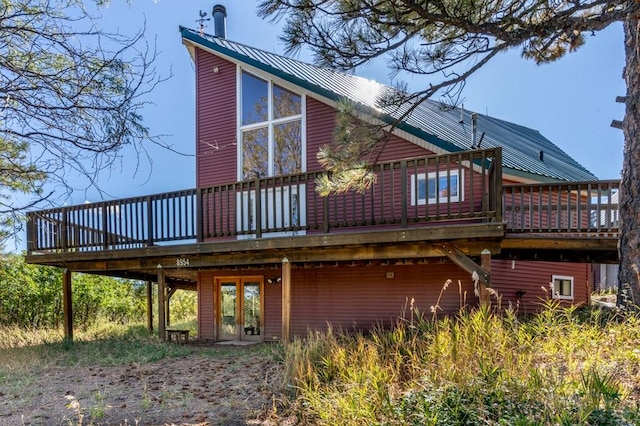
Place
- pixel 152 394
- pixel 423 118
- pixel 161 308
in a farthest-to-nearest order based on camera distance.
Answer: pixel 423 118, pixel 161 308, pixel 152 394

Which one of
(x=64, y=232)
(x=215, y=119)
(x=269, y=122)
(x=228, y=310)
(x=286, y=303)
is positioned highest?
(x=215, y=119)

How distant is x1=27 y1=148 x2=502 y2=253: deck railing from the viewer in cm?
738

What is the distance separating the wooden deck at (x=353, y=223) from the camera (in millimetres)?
6918

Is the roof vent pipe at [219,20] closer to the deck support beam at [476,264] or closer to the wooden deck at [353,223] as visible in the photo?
the wooden deck at [353,223]

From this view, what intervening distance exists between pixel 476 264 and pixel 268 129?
5430 millimetres

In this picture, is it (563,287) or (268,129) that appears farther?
(563,287)

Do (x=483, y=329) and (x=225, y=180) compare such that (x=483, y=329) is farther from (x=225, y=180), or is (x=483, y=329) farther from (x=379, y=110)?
(x=225, y=180)

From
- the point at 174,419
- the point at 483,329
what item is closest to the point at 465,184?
the point at 483,329

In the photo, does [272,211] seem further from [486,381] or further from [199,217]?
[486,381]

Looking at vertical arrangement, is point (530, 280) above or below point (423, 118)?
below

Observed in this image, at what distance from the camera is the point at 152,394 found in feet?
17.5

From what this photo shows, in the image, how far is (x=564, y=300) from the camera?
10883 mm

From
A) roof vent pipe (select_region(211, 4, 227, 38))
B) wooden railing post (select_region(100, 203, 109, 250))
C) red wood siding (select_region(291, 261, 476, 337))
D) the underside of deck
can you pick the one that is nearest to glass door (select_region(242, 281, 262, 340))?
the underside of deck

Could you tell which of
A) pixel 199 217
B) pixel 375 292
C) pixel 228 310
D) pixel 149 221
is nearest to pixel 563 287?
pixel 375 292
